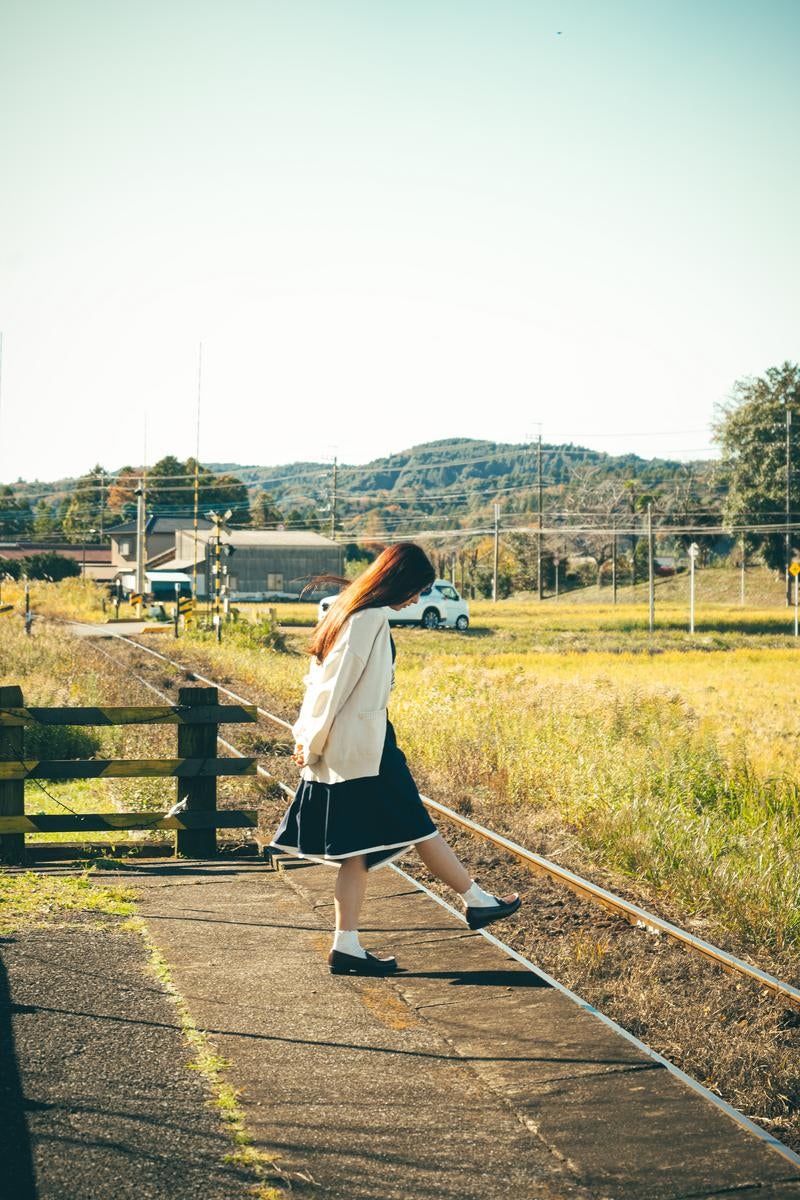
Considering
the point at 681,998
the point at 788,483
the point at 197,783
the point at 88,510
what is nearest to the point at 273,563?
the point at 788,483

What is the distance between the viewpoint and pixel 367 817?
5328 millimetres

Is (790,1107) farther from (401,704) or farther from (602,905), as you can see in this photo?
(401,704)

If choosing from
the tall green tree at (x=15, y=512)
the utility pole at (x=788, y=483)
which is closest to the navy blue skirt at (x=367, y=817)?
the utility pole at (x=788, y=483)

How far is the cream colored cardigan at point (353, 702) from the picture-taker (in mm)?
5223

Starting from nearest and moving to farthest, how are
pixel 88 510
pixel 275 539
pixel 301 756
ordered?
pixel 301 756 → pixel 275 539 → pixel 88 510

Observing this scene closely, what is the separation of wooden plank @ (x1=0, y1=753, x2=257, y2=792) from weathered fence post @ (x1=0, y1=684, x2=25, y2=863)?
5cm

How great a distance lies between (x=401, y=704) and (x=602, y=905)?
30.6 feet

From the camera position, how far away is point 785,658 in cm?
3091

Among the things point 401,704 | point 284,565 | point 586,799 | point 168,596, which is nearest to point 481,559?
point 284,565

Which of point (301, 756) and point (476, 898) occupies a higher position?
point (301, 756)

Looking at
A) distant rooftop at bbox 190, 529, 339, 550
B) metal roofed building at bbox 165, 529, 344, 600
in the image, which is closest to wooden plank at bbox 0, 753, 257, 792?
metal roofed building at bbox 165, 529, 344, 600

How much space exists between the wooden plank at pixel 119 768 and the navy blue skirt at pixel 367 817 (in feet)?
7.33

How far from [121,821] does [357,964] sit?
264 cm

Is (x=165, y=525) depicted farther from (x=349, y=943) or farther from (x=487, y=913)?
(x=349, y=943)
